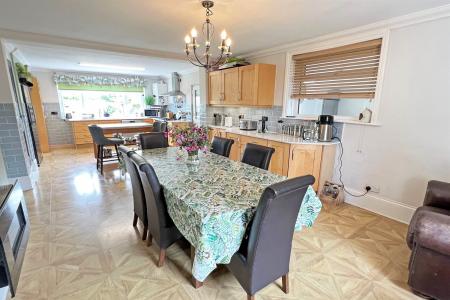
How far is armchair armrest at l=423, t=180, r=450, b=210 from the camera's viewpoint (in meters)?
2.03

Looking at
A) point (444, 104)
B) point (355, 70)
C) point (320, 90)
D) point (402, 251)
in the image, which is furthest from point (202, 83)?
point (402, 251)

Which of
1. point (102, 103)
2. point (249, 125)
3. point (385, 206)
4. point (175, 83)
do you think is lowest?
point (385, 206)

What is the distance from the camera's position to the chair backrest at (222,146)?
2995 millimetres

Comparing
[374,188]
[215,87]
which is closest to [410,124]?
[374,188]

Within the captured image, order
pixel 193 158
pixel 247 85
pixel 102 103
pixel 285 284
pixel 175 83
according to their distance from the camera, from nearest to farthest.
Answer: pixel 285 284
pixel 193 158
pixel 247 85
pixel 175 83
pixel 102 103

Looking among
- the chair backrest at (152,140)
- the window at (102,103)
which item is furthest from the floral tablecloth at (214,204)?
the window at (102,103)

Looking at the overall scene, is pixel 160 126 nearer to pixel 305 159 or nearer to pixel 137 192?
pixel 137 192

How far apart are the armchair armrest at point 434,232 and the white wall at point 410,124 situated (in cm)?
132

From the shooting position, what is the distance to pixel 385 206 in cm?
294

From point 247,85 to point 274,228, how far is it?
10.8 ft

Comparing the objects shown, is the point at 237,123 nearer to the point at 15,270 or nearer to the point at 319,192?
the point at 319,192

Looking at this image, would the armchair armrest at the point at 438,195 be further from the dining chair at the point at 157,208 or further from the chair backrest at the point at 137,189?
the chair backrest at the point at 137,189

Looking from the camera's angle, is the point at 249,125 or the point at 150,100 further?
the point at 150,100

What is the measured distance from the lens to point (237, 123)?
16.9 ft
